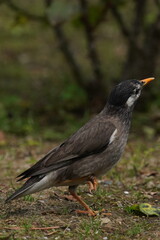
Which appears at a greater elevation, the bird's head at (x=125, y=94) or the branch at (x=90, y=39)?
the branch at (x=90, y=39)

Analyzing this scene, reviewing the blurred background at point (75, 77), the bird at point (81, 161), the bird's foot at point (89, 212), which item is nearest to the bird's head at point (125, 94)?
the bird at point (81, 161)

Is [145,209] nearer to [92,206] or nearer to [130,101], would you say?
[92,206]

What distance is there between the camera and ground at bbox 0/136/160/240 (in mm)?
5387

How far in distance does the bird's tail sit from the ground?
21 centimetres

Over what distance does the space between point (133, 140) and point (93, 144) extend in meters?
3.78

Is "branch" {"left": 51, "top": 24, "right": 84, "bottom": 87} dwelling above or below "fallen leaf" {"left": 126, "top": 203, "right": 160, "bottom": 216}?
above

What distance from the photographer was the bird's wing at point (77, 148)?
598 cm

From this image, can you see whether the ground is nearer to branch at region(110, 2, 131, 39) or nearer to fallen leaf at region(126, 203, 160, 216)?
fallen leaf at region(126, 203, 160, 216)

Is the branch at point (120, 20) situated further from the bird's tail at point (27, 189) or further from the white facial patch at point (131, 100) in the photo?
the bird's tail at point (27, 189)

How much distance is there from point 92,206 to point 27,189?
36.0 inches

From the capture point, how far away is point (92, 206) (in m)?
6.38

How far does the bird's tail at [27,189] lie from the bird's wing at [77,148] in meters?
0.08

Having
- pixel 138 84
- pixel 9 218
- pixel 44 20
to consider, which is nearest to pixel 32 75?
pixel 44 20

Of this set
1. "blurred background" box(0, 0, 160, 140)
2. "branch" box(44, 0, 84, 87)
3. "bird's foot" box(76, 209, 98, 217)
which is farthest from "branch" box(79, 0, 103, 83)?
"bird's foot" box(76, 209, 98, 217)
